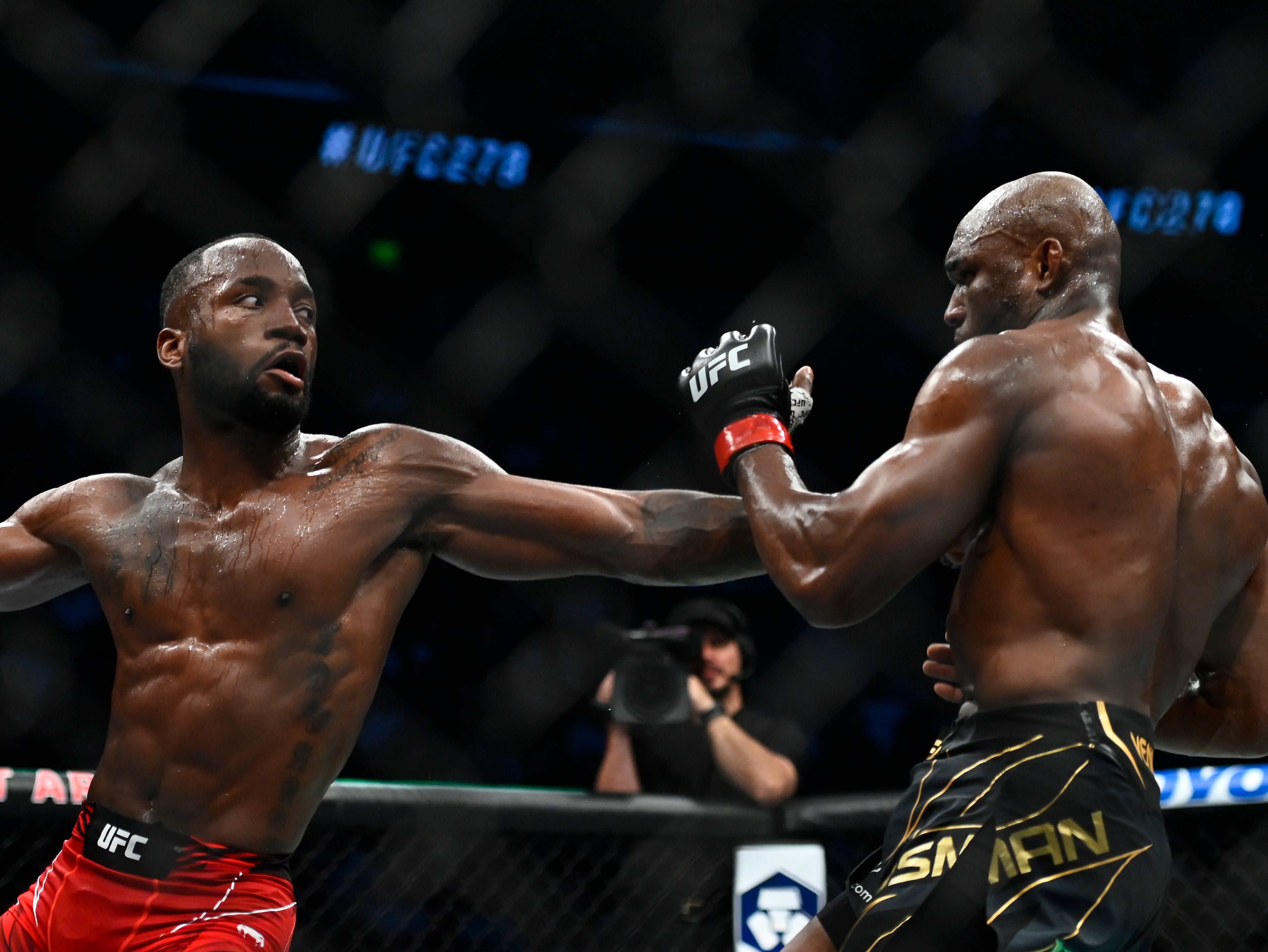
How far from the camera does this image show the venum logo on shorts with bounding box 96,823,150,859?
65.7 inches

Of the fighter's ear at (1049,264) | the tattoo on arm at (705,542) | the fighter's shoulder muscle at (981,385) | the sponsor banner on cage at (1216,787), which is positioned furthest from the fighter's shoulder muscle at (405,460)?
the sponsor banner on cage at (1216,787)

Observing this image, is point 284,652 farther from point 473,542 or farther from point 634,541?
point 634,541

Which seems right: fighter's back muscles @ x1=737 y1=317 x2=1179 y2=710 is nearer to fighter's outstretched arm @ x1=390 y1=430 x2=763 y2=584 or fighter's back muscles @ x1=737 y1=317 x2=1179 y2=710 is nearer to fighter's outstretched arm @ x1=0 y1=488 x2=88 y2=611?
fighter's outstretched arm @ x1=390 y1=430 x2=763 y2=584

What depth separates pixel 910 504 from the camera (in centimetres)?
138

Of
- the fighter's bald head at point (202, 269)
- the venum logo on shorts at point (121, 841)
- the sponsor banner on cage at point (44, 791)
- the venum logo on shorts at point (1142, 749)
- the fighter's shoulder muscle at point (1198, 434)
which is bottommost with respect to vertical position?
the venum logo on shorts at point (121, 841)

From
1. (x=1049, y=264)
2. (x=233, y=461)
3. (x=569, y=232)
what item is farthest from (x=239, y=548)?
(x=569, y=232)

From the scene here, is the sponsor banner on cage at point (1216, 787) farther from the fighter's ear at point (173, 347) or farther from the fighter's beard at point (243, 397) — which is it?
the fighter's ear at point (173, 347)

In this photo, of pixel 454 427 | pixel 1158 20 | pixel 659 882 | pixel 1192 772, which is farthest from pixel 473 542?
pixel 1158 20

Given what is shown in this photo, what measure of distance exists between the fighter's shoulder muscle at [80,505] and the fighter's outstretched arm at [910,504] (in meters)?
1.01

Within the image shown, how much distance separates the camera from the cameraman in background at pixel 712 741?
2.78 metres

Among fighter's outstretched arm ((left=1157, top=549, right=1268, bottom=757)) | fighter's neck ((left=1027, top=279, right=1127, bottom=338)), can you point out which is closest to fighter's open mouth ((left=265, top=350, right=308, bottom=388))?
fighter's neck ((left=1027, top=279, right=1127, bottom=338))

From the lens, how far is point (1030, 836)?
130 cm

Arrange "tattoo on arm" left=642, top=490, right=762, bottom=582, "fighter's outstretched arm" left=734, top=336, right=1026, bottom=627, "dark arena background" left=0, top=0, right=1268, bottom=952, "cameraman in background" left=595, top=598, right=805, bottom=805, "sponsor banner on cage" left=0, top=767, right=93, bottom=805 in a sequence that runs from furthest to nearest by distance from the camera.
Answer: "dark arena background" left=0, top=0, right=1268, bottom=952, "cameraman in background" left=595, top=598, right=805, bottom=805, "sponsor banner on cage" left=0, top=767, right=93, bottom=805, "tattoo on arm" left=642, top=490, right=762, bottom=582, "fighter's outstretched arm" left=734, top=336, right=1026, bottom=627

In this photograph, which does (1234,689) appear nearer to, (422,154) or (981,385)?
(981,385)
